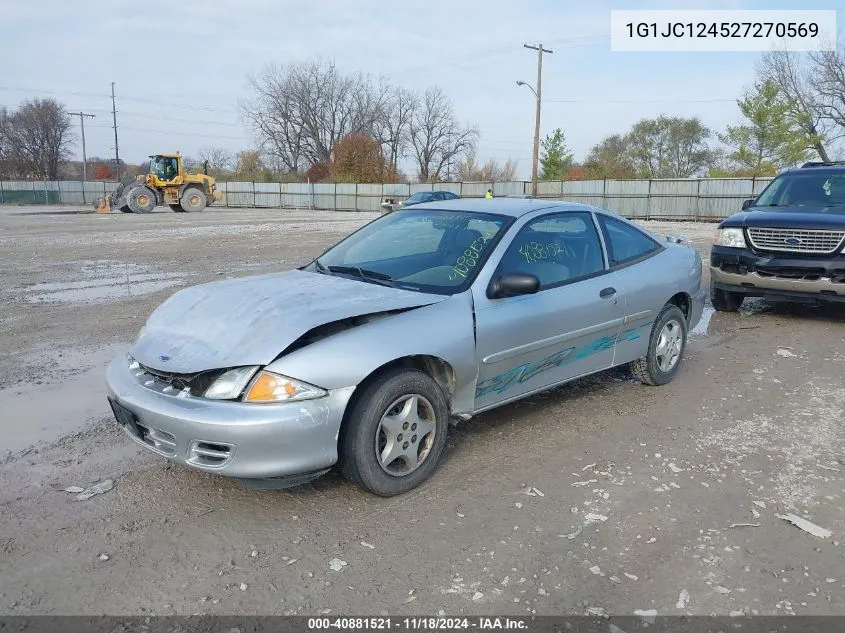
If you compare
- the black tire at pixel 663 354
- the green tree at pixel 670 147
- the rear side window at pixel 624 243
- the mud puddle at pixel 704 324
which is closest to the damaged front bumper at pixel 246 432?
the rear side window at pixel 624 243

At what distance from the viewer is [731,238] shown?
7.98m

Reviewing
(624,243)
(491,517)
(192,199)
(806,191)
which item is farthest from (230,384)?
(192,199)

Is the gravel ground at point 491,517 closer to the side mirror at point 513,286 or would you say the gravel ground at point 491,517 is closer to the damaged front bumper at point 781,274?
the side mirror at point 513,286

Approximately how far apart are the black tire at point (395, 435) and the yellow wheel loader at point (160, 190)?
34.7 meters

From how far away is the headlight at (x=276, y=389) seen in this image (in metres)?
3.03

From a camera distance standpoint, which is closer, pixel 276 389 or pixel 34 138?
pixel 276 389

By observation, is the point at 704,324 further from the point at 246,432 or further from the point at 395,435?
the point at 246,432

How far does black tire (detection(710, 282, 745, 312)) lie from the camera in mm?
8391

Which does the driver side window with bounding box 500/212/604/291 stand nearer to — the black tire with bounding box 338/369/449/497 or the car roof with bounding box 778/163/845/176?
the black tire with bounding box 338/369/449/497

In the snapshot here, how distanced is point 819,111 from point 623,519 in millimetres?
45028

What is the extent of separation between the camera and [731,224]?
8023mm

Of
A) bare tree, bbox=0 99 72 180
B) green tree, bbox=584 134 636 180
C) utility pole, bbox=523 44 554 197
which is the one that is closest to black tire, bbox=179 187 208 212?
utility pole, bbox=523 44 554 197

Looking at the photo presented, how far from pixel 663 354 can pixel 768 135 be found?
3665 centimetres

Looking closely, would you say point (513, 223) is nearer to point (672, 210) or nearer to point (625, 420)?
point (625, 420)
